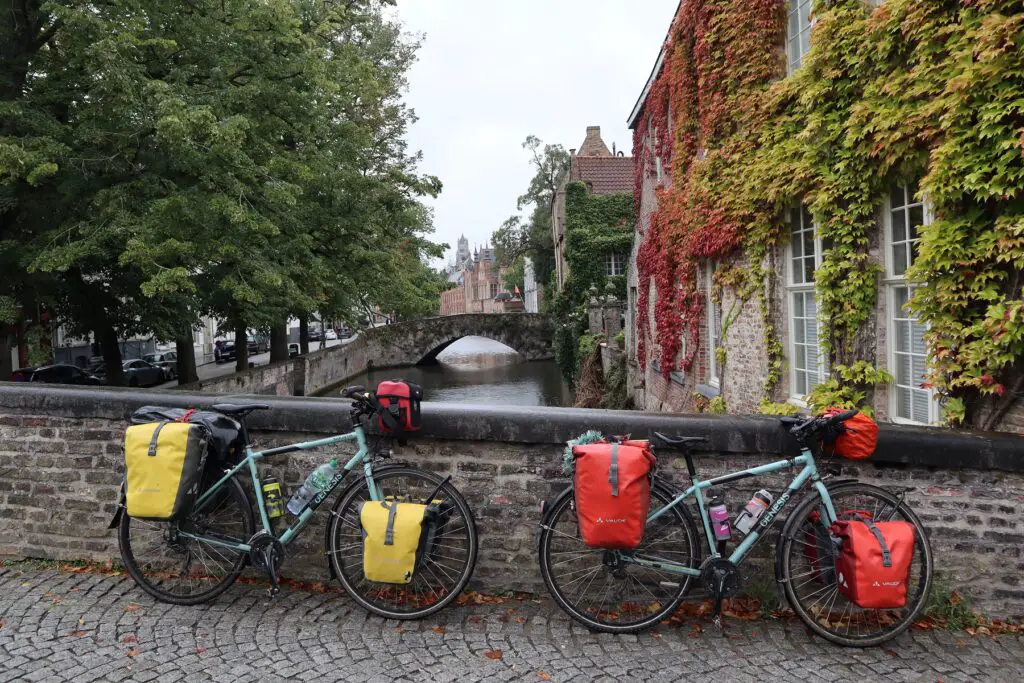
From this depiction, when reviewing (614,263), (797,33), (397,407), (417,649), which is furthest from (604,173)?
(417,649)

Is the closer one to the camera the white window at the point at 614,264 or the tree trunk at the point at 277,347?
the tree trunk at the point at 277,347

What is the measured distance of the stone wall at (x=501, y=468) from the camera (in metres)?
3.60

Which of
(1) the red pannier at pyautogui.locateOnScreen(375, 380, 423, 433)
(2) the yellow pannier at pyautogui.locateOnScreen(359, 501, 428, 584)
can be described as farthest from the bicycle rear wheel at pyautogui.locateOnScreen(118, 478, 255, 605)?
(1) the red pannier at pyautogui.locateOnScreen(375, 380, 423, 433)

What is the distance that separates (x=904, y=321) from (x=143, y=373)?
25.2 metres

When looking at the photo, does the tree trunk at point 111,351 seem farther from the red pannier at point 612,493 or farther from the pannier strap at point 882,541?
the pannier strap at point 882,541

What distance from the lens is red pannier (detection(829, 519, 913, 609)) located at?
10.4 feet

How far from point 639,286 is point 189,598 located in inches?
500

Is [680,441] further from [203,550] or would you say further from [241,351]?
[241,351]

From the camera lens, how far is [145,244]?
1048 cm

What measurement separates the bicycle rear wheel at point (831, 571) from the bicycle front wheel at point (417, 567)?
159 centimetres

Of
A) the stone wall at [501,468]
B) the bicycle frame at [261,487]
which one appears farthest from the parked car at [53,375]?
the bicycle frame at [261,487]

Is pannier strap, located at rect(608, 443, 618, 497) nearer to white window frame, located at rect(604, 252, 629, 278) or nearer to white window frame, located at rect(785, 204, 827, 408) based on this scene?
white window frame, located at rect(785, 204, 827, 408)

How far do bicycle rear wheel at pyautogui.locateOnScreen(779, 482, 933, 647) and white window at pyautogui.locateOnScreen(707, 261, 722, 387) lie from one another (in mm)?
6482

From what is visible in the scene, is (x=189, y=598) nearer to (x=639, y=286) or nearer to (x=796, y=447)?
(x=796, y=447)
